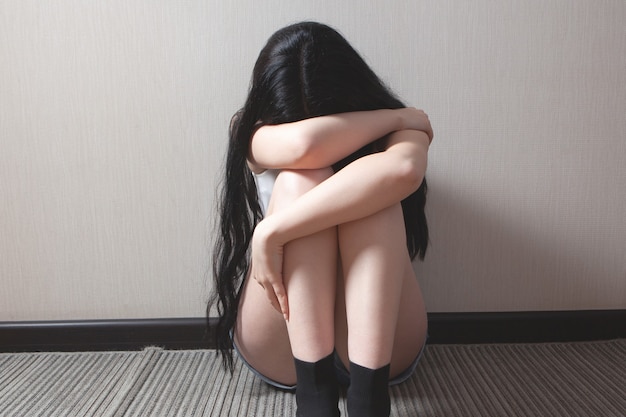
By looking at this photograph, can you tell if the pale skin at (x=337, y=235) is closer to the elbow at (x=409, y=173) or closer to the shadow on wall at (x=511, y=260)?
the elbow at (x=409, y=173)

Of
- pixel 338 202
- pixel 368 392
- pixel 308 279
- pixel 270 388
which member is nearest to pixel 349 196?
pixel 338 202

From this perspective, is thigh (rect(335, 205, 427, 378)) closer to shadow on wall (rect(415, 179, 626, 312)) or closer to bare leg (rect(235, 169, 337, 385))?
bare leg (rect(235, 169, 337, 385))

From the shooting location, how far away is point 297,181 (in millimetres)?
811

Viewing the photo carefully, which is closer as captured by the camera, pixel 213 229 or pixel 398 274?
pixel 398 274

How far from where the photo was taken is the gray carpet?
961 millimetres

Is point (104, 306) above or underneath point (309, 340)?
underneath

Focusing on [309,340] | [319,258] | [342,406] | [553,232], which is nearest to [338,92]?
[319,258]

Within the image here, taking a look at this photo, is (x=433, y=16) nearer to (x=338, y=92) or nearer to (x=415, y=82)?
(x=415, y=82)

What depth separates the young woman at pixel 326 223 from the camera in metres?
0.75

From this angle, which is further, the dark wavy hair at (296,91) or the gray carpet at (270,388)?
the gray carpet at (270,388)

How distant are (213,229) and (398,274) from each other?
0.55 m

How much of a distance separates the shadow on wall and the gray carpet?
0.35 ft

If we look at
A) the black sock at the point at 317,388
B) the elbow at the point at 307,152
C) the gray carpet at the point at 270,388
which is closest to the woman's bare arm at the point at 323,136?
the elbow at the point at 307,152

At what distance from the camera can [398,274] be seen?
0.76 m
